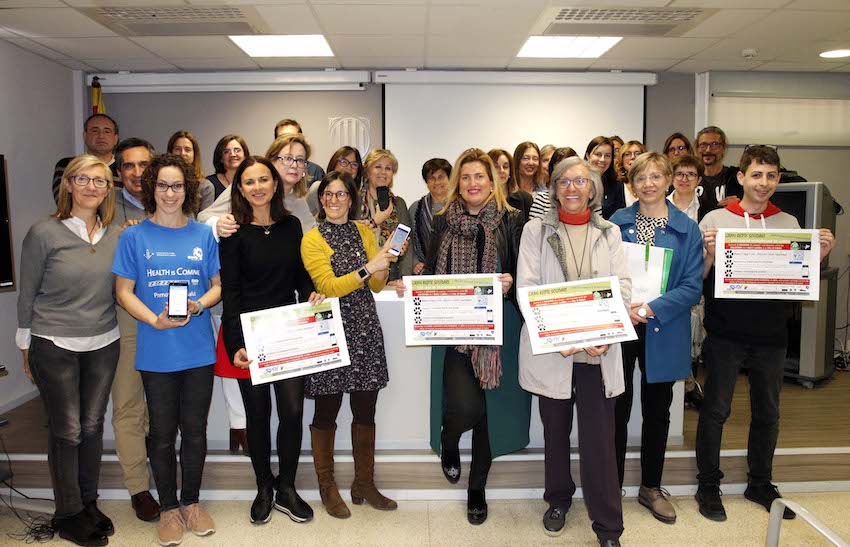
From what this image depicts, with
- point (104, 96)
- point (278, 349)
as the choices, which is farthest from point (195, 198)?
point (104, 96)

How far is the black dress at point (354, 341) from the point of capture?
2.68 meters

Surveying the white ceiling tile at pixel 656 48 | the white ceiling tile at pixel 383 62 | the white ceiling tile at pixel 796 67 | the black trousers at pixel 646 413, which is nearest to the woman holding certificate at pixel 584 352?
the black trousers at pixel 646 413

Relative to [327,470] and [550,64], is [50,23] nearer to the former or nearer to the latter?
[327,470]

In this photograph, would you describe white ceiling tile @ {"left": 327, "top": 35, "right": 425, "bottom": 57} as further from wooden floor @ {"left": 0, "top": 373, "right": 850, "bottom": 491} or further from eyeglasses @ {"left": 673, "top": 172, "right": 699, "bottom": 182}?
wooden floor @ {"left": 0, "top": 373, "right": 850, "bottom": 491}

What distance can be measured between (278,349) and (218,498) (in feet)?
3.68

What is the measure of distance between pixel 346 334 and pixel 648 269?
1.40 meters

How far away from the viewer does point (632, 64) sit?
6262mm

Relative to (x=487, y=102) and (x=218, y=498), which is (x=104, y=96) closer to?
(x=487, y=102)

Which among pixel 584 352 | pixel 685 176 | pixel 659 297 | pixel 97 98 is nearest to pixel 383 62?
pixel 97 98

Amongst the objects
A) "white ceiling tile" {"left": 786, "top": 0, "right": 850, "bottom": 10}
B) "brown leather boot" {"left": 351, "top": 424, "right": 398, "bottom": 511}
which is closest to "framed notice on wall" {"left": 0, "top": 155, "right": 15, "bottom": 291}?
"brown leather boot" {"left": 351, "top": 424, "right": 398, "bottom": 511}

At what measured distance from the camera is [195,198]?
2.66m

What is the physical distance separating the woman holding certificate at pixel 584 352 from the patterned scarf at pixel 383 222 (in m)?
1.43

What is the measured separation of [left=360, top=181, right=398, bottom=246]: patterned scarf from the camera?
3.73m

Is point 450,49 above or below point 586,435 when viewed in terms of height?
above
